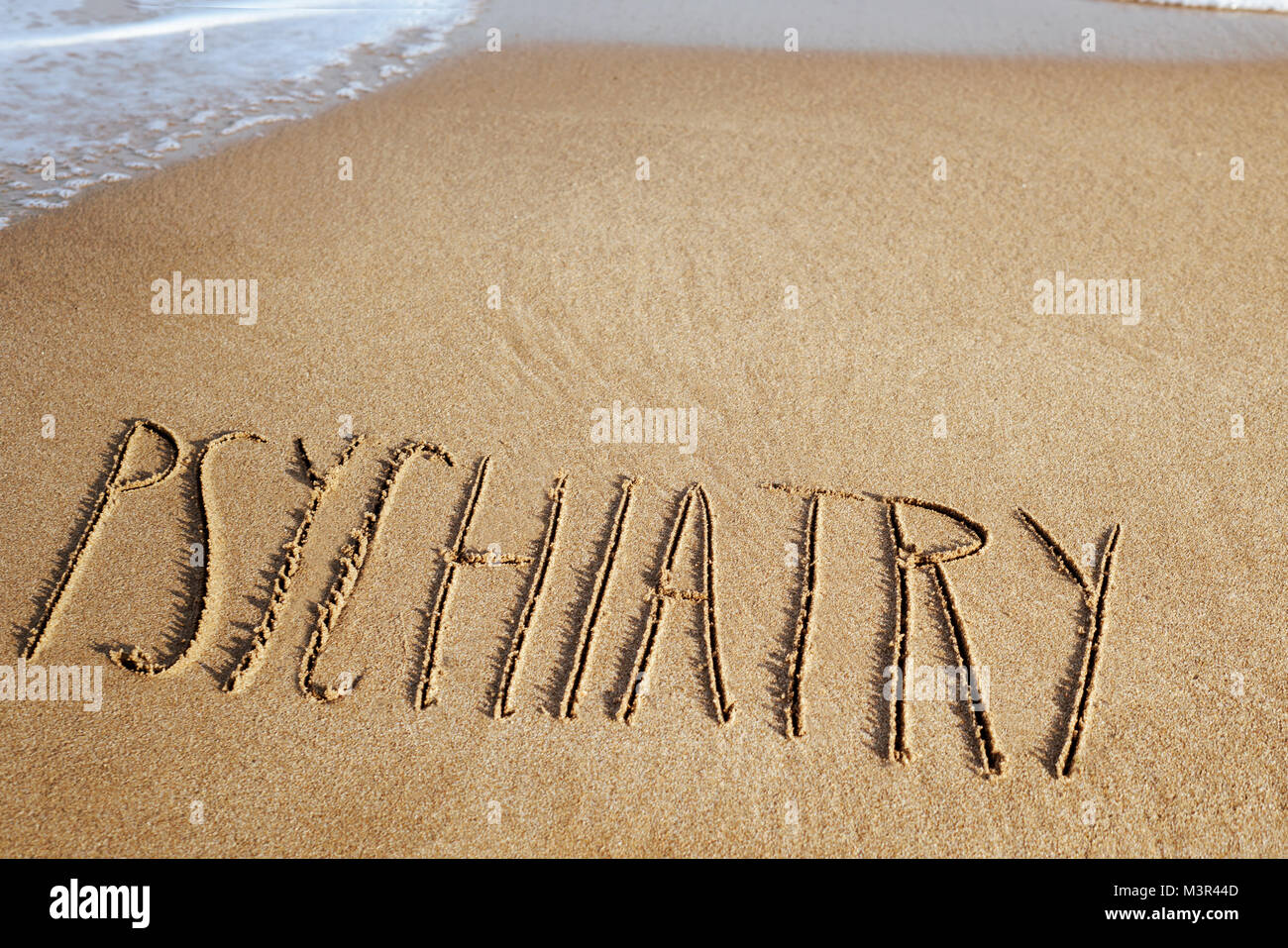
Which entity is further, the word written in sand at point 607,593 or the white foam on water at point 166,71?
the white foam on water at point 166,71

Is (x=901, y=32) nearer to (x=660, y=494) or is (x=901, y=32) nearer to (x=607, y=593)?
(x=660, y=494)

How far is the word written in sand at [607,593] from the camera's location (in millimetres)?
3023

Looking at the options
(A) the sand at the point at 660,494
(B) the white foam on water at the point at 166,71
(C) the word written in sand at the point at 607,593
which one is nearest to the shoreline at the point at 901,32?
(B) the white foam on water at the point at 166,71

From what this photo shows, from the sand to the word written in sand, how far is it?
2 centimetres

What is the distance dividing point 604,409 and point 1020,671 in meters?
2.04

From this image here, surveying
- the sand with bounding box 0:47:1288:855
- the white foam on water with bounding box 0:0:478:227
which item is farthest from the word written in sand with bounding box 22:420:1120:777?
the white foam on water with bounding box 0:0:478:227

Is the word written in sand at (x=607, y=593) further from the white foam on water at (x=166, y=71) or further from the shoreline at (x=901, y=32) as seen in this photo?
the shoreline at (x=901, y=32)

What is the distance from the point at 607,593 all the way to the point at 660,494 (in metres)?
Answer: 0.54

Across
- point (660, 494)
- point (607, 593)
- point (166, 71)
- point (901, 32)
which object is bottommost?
point (607, 593)

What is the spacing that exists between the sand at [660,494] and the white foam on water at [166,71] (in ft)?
1.96

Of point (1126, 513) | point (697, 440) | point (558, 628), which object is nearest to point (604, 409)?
point (697, 440)

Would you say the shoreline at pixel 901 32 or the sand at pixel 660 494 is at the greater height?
the shoreline at pixel 901 32

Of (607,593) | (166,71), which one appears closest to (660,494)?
(607,593)

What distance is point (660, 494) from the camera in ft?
12.1
